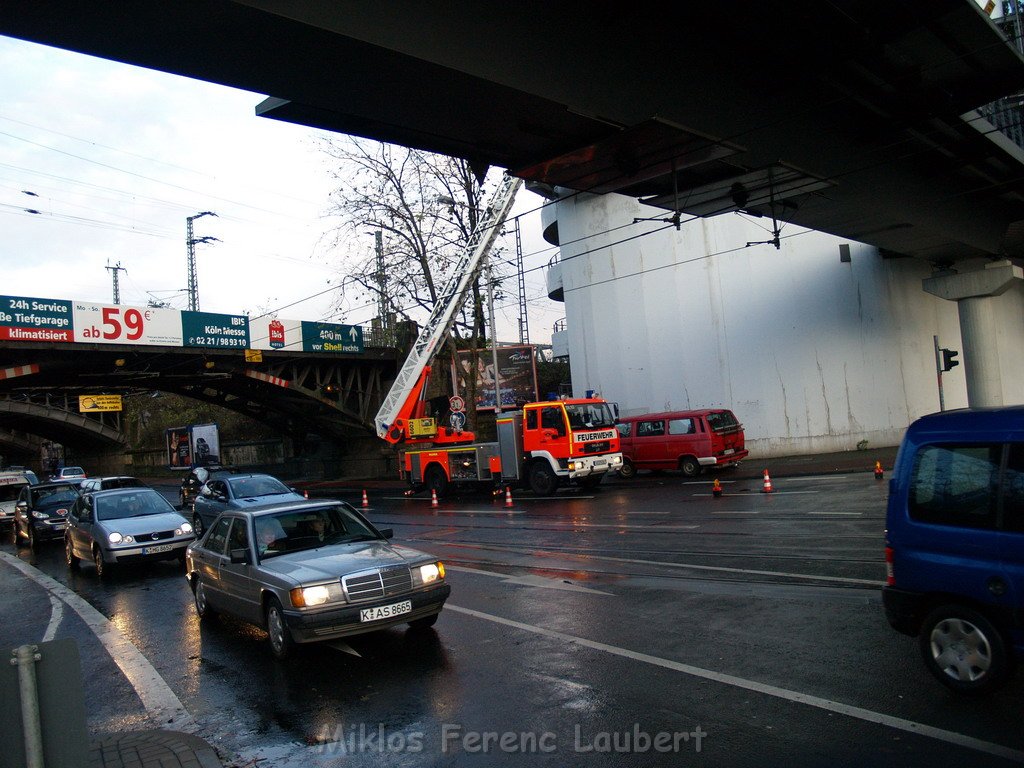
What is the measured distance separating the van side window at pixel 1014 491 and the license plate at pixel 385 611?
16.1ft

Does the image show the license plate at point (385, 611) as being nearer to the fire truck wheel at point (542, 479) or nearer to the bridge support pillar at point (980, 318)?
the fire truck wheel at point (542, 479)

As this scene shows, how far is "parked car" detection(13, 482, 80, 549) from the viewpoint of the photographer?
1969 centimetres

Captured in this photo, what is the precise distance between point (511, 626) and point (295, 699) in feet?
8.16

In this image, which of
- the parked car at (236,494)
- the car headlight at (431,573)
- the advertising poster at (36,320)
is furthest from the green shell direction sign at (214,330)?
the car headlight at (431,573)

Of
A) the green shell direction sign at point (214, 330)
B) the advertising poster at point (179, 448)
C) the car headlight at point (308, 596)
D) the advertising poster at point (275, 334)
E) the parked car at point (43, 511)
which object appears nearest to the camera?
the car headlight at point (308, 596)

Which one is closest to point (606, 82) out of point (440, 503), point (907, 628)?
point (907, 628)

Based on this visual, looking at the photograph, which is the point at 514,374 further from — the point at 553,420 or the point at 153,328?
the point at 553,420

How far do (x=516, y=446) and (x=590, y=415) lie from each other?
2370 mm

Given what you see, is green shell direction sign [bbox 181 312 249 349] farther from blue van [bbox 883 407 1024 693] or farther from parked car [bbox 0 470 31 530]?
blue van [bbox 883 407 1024 693]

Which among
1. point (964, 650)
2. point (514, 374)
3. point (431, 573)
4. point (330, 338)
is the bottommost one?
point (964, 650)

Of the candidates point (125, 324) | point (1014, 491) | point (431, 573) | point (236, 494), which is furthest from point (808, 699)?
point (125, 324)

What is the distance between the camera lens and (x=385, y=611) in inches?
288

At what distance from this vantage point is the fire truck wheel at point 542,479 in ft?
75.2

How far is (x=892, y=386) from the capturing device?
2789 centimetres
